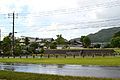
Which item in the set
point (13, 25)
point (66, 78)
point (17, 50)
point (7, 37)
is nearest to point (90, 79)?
point (66, 78)

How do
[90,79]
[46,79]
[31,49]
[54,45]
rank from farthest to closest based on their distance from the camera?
[54,45]
[31,49]
[46,79]
[90,79]

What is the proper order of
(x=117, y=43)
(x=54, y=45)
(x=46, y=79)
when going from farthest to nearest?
(x=117, y=43) → (x=54, y=45) → (x=46, y=79)

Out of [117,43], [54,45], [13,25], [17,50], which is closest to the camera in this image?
[13,25]

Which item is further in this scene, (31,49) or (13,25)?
(31,49)

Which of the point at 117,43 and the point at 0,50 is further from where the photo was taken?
the point at 117,43

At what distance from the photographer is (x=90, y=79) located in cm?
2009

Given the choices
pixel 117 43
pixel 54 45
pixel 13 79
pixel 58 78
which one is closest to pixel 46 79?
pixel 58 78

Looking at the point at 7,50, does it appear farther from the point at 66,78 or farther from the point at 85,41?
the point at 66,78

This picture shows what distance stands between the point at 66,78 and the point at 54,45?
11480 cm

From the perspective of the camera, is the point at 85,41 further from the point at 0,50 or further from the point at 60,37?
the point at 0,50

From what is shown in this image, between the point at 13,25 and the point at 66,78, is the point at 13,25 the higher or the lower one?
the higher one

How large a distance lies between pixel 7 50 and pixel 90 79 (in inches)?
3402

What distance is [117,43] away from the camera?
477 feet

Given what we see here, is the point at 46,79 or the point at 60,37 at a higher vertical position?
the point at 60,37
